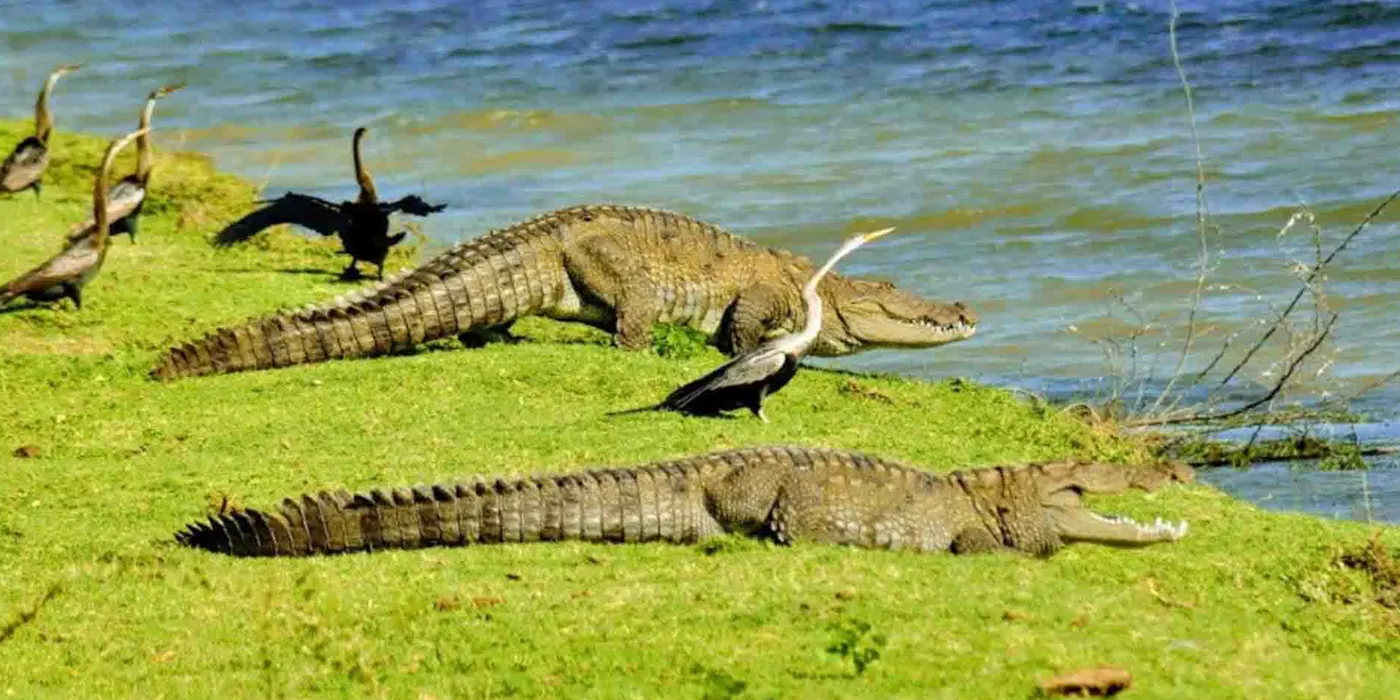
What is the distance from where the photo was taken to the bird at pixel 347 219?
40.7ft

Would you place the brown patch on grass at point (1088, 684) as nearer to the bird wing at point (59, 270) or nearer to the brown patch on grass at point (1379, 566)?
the brown patch on grass at point (1379, 566)

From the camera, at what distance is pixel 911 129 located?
21000 mm

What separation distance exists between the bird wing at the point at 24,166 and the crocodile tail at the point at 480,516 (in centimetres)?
587

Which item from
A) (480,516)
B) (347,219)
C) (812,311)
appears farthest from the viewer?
(347,219)

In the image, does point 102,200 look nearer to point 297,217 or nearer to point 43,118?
point 297,217

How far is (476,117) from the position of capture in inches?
907

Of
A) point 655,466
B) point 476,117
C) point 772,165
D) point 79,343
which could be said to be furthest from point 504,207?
point 655,466

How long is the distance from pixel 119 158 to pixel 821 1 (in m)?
13.3

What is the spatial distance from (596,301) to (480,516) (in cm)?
424

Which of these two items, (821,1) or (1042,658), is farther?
(821,1)

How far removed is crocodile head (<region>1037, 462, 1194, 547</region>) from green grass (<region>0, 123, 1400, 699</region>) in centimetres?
10

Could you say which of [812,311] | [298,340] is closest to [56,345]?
[298,340]

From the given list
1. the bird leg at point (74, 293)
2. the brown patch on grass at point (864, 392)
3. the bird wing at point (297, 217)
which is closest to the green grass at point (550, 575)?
the brown patch on grass at point (864, 392)

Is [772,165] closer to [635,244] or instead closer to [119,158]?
[119,158]
